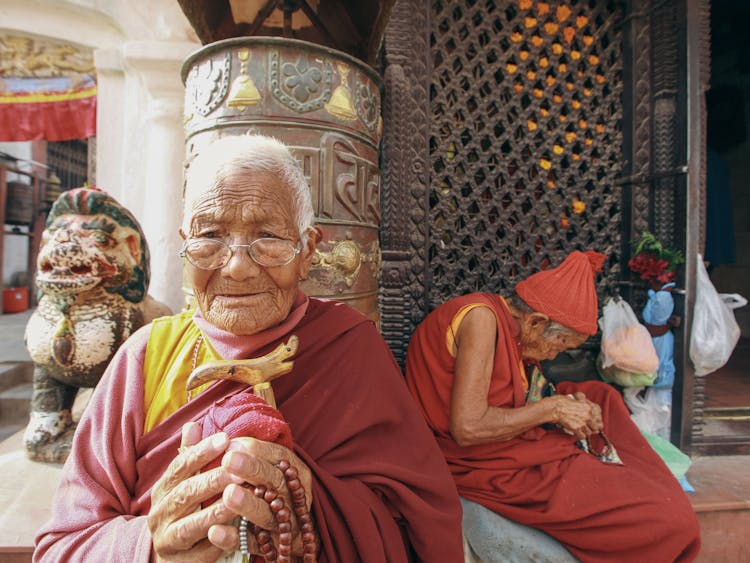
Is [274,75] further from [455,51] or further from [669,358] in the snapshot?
[669,358]

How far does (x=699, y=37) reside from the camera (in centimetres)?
273

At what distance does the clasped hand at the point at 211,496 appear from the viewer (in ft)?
2.71

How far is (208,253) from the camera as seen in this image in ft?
3.65

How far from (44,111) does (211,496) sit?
6073 millimetres

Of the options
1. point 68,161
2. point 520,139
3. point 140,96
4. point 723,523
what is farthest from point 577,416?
point 68,161

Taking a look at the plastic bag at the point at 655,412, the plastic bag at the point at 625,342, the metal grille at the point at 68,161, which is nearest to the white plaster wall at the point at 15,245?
the metal grille at the point at 68,161

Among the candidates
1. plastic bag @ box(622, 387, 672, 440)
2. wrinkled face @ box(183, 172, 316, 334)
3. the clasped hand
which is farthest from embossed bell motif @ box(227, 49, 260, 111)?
plastic bag @ box(622, 387, 672, 440)

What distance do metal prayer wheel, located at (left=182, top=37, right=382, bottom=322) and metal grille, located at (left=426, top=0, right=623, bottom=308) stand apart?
3.60 ft

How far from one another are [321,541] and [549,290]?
1.51 metres

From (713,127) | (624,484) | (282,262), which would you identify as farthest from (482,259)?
(713,127)

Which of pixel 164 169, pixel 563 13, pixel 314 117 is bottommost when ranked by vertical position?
pixel 314 117

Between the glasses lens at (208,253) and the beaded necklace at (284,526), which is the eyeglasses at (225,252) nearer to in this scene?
the glasses lens at (208,253)

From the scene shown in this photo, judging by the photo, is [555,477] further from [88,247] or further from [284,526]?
[88,247]

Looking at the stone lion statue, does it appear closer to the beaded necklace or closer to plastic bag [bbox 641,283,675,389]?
the beaded necklace
